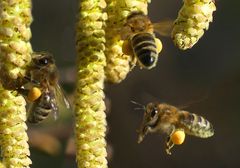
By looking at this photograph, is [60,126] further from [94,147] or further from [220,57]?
[220,57]

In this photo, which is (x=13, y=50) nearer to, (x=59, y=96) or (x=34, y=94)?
(x=34, y=94)

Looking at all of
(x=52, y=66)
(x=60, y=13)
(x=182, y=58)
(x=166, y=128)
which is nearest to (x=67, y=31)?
(x=60, y=13)

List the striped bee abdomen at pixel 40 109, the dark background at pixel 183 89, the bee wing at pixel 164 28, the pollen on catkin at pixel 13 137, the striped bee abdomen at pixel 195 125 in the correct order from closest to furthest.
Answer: the pollen on catkin at pixel 13 137
the striped bee abdomen at pixel 40 109
the bee wing at pixel 164 28
the striped bee abdomen at pixel 195 125
the dark background at pixel 183 89

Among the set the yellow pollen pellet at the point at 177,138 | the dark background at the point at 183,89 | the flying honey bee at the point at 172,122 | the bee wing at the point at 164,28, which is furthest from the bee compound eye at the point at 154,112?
the dark background at the point at 183,89

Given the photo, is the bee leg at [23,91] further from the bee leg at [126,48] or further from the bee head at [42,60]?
the bee leg at [126,48]

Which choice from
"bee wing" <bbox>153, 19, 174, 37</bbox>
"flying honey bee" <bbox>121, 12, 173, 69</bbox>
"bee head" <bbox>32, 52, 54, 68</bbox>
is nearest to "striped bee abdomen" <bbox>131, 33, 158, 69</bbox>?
"flying honey bee" <bbox>121, 12, 173, 69</bbox>

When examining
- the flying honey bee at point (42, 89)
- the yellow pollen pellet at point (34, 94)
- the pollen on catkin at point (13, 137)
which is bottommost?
the pollen on catkin at point (13, 137)

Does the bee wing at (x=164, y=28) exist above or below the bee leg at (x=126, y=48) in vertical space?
above
